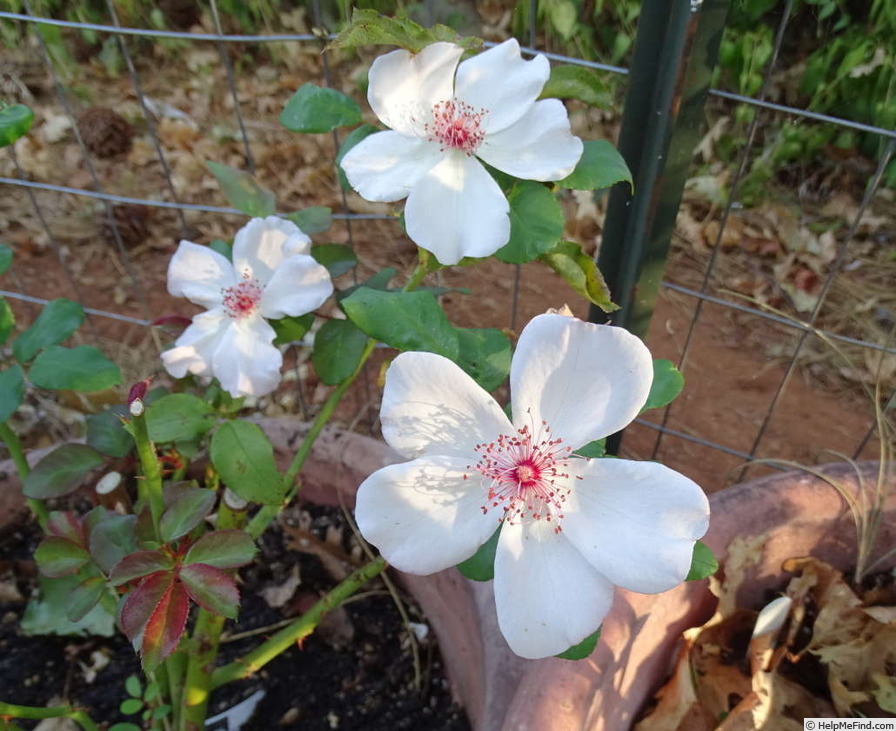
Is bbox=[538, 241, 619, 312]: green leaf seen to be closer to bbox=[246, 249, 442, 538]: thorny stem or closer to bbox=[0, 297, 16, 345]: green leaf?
bbox=[246, 249, 442, 538]: thorny stem

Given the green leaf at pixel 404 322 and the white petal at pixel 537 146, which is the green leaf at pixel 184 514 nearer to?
the green leaf at pixel 404 322

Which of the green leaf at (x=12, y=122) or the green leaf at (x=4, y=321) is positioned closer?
the green leaf at (x=12, y=122)

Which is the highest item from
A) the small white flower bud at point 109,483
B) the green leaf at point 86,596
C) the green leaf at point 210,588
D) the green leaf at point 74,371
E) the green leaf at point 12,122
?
the green leaf at point 12,122

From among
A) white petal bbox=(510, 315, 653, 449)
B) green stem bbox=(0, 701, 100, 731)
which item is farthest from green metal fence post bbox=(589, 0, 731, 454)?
green stem bbox=(0, 701, 100, 731)

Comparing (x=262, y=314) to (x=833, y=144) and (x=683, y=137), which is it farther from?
(x=833, y=144)

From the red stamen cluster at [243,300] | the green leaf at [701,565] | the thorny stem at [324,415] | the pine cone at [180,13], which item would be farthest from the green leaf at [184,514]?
the pine cone at [180,13]

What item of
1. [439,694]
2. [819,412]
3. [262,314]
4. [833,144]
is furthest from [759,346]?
[262,314]
